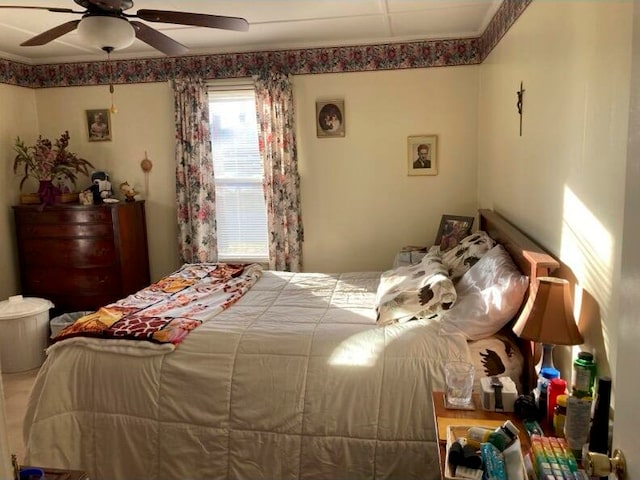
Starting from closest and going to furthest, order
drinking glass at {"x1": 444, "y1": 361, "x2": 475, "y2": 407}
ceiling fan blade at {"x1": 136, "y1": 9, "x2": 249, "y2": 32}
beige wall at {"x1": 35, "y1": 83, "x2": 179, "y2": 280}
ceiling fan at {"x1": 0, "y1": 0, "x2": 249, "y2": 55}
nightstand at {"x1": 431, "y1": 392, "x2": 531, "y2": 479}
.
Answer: nightstand at {"x1": 431, "y1": 392, "x2": 531, "y2": 479}, drinking glass at {"x1": 444, "y1": 361, "x2": 475, "y2": 407}, ceiling fan at {"x1": 0, "y1": 0, "x2": 249, "y2": 55}, ceiling fan blade at {"x1": 136, "y1": 9, "x2": 249, "y2": 32}, beige wall at {"x1": 35, "y1": 83, "x2": 179, "y2": 280}

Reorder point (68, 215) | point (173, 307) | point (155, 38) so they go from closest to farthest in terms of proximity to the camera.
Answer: point (155, 38), point (173, 307), point (68, 215)

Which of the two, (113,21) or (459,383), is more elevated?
(113,21)

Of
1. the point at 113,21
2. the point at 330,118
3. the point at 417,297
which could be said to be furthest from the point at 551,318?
the point at 330,118

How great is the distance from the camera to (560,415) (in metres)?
1.56

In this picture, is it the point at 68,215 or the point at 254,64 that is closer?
the point at 68,215

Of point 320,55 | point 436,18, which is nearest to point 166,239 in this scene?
point 320,55

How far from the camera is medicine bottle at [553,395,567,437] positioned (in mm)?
1560

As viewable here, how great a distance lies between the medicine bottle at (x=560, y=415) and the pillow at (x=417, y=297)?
80 centimetres

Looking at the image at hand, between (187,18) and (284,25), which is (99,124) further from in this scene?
(187,18)

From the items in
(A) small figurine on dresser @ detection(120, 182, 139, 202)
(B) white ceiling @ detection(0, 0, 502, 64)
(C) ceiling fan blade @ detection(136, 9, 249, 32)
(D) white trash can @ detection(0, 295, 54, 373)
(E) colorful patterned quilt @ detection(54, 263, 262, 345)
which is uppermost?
(B) white ceiling @ detection(0, 0, 502, 64)

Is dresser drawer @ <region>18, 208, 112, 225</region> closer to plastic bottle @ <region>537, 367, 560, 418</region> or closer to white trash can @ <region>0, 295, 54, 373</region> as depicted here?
white trash can @ <region>0, 295, 54, 373</region>

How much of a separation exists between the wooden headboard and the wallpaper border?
5.71 feet

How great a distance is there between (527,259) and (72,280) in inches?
144

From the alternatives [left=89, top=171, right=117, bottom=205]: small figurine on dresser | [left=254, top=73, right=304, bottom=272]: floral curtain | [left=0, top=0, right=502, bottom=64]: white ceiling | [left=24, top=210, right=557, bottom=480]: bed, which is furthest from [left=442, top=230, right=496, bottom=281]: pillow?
[left=89, top=171, right=117, bottom=205]: small figurine on dresser
